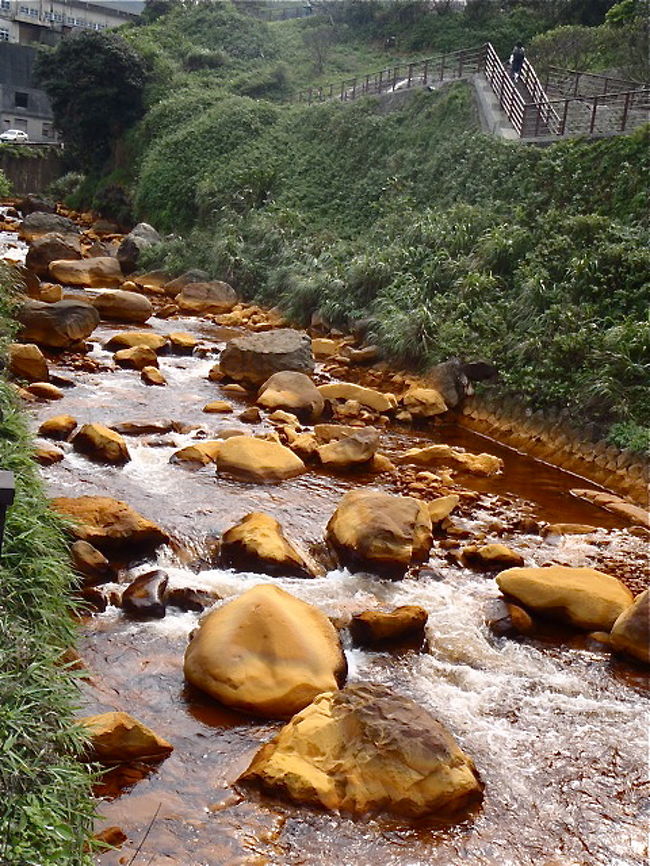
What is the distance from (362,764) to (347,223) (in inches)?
711

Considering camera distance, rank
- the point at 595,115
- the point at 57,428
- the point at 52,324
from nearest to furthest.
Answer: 1. the point at 57,428
2. the point at 52,324
3. the point at 595,115

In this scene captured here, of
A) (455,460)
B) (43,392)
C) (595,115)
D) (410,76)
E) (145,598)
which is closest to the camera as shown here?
(145,598)

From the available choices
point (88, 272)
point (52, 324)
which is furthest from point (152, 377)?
point (88, 272)

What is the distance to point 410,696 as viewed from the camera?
5.76 meters

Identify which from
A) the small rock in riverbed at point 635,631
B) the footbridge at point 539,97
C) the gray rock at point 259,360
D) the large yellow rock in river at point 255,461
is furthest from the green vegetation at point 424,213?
the small rock in riverbed at point 635,631

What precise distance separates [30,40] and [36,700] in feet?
203

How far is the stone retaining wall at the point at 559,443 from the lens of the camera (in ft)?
33.9

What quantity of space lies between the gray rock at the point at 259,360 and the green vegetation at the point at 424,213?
6.02 ft

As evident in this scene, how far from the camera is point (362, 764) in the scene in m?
4.70

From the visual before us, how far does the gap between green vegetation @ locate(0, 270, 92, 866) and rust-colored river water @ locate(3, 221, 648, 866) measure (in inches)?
18.7

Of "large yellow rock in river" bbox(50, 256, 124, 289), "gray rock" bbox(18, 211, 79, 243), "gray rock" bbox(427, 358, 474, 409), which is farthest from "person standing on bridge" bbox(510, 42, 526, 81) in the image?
"gray rock" bbox(18, 211, 79, 243)

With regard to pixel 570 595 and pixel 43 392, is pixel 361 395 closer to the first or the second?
pixel 43 392

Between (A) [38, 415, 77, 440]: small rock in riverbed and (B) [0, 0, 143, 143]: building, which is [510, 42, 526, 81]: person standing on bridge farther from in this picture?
(B) [0, 0, 143, 143]: building

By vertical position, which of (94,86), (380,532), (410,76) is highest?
(410,76)
